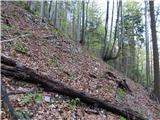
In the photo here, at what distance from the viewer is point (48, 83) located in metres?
6.68

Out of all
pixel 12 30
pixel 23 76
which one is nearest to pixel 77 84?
pixel 23 76

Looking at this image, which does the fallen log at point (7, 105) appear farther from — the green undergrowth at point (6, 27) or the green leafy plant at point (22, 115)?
the green undergrowth at point (6, 27)

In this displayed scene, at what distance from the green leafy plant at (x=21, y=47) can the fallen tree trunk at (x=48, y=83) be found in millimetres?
2225

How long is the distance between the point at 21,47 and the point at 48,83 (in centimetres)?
280

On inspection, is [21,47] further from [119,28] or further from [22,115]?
[119,28]

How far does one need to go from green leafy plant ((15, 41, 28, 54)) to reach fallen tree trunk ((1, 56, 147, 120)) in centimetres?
222

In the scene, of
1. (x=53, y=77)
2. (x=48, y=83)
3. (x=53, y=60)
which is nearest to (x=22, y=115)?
(x=48, y=83)

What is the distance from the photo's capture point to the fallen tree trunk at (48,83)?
21.0 ft

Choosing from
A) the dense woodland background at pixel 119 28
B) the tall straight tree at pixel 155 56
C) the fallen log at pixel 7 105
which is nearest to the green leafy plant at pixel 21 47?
the fallen log at pixel 7 105

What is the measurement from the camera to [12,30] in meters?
10.5

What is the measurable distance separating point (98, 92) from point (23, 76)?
2650 millimetres

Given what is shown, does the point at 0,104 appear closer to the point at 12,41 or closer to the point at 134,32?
the point at 12,41

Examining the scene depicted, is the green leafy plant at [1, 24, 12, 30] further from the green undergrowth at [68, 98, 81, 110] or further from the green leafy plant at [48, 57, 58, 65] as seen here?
the green undergrowth at [68, 98, 81, 110]

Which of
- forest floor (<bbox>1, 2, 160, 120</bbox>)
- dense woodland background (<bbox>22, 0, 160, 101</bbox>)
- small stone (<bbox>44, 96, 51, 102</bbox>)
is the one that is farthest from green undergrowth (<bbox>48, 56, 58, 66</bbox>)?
dense woodland background (<bbox>22, 0, 160, 101</bbox>)
